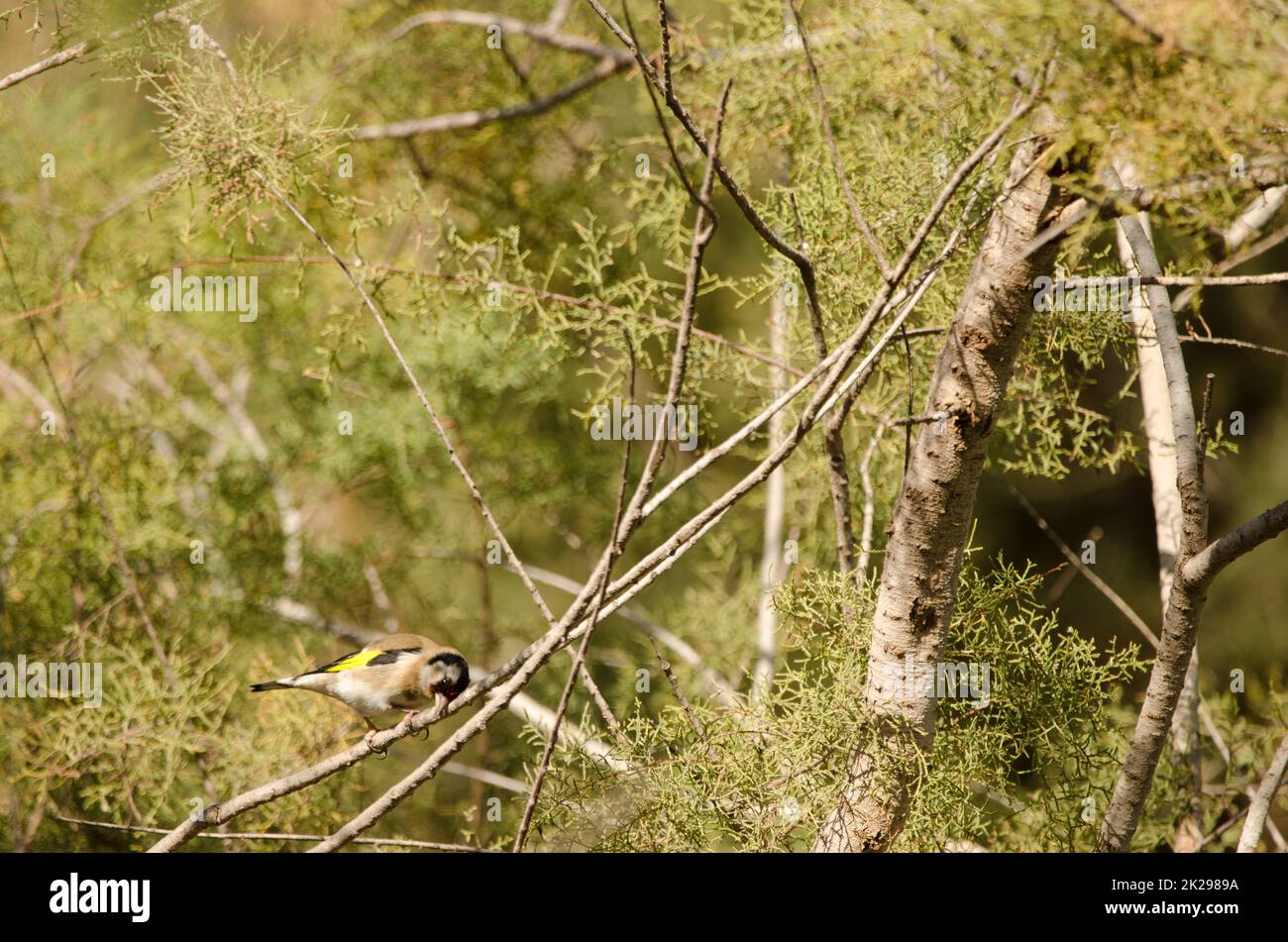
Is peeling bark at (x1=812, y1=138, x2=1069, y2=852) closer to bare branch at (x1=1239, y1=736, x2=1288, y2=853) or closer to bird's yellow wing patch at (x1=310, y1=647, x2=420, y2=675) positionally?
bare branch at (x1=1239, y1=736, x2=1288, y2=853)

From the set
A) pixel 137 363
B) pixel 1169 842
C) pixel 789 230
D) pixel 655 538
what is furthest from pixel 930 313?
pixel 137 363

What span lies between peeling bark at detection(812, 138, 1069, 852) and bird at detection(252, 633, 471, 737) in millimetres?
692

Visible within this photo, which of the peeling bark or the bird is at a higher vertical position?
the peeling bark

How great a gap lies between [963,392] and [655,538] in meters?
1.78

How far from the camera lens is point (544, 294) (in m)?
1.56

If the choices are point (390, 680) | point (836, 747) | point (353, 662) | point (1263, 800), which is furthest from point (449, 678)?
point (1263, 800)

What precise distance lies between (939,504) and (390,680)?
0.97 meters

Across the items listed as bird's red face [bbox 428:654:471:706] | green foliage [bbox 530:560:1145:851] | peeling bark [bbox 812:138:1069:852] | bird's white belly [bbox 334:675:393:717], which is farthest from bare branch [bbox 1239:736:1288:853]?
bird's white belly [bbox 334:675:393:717]

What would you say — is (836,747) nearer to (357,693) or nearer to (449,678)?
(449,678)

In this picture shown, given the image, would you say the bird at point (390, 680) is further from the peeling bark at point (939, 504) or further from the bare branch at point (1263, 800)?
the bare branch at point (1263, 800)

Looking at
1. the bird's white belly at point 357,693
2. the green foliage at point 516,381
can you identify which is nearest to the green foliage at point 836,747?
the green foliage at point 516,381

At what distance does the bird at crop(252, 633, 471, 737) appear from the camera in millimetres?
1698

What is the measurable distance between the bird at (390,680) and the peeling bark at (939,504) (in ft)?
2.27

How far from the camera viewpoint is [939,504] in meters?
1.16
